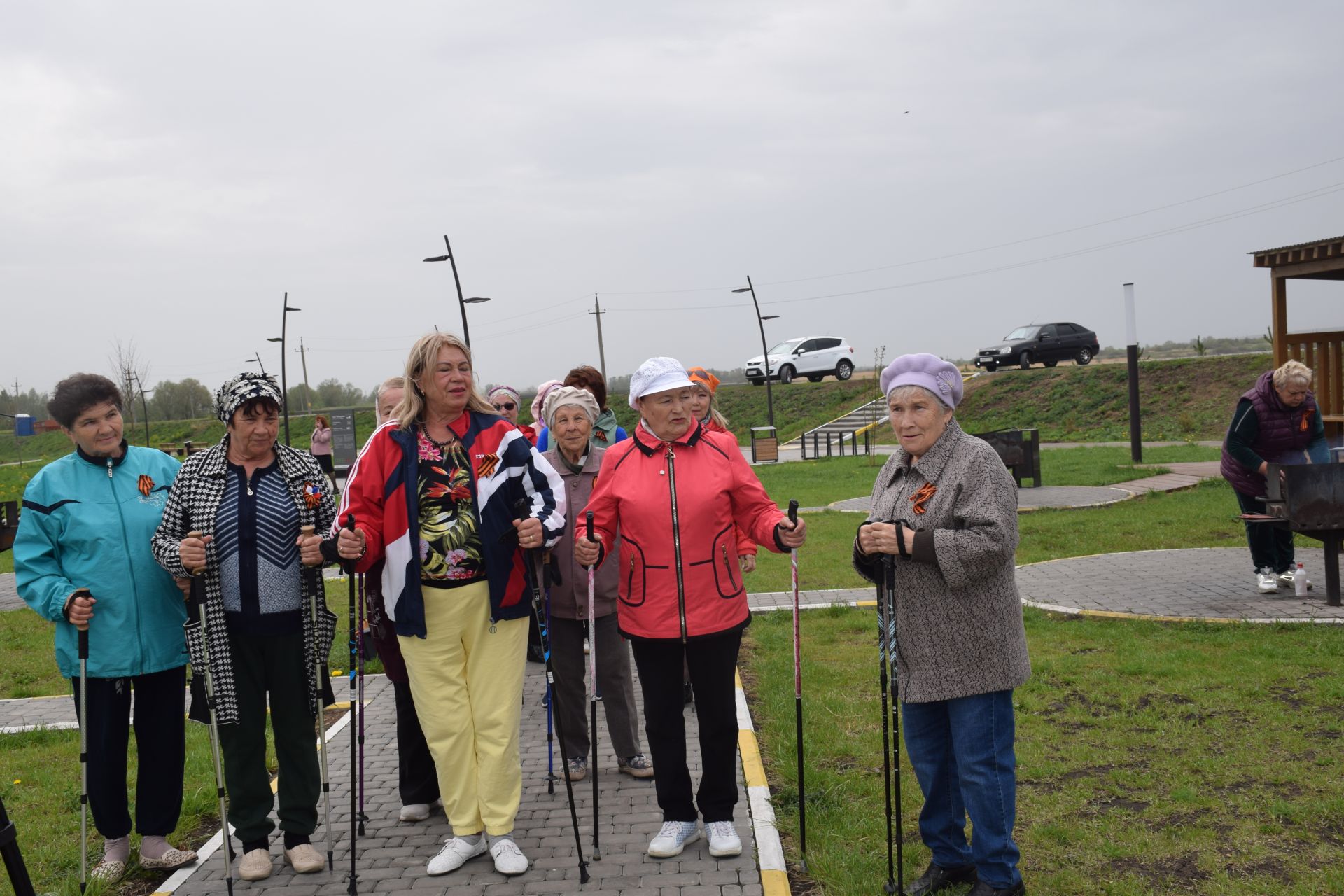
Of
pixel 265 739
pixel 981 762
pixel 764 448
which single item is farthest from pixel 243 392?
pixel 764 448

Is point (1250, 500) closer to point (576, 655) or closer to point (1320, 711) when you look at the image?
point (1320, 711)

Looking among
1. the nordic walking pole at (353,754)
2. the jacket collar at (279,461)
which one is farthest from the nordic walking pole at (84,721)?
the nordic walking pole at (353,754)

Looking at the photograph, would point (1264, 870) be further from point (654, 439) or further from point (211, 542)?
point (211, 542)

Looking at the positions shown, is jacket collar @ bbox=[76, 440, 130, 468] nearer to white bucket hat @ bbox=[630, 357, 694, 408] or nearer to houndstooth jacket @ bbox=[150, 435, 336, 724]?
houndstooth jacket @ bbox=[150, 435, 336, 724]

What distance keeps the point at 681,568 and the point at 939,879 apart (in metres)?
1.51

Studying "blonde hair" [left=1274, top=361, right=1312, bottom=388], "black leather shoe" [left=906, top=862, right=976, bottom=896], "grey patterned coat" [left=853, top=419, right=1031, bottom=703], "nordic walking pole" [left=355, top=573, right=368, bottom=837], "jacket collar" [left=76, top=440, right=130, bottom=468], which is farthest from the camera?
"blonde hair" [left=1274, top=361, right=1312, bottom=388]

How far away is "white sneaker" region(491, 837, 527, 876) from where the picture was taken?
4.26 m

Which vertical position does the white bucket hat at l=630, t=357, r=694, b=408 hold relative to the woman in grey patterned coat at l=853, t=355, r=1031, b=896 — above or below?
above

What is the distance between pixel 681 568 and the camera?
4250mm

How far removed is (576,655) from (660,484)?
60.4 inches

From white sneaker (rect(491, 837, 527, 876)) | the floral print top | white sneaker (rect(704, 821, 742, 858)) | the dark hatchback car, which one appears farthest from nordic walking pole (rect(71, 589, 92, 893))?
the dark hatchback car

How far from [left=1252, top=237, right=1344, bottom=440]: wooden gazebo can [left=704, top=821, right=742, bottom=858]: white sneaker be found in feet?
44.1

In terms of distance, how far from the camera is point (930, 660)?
148 inches

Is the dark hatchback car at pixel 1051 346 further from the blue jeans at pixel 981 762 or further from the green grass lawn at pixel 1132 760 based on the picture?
the blue jeans at pixel 981 762
